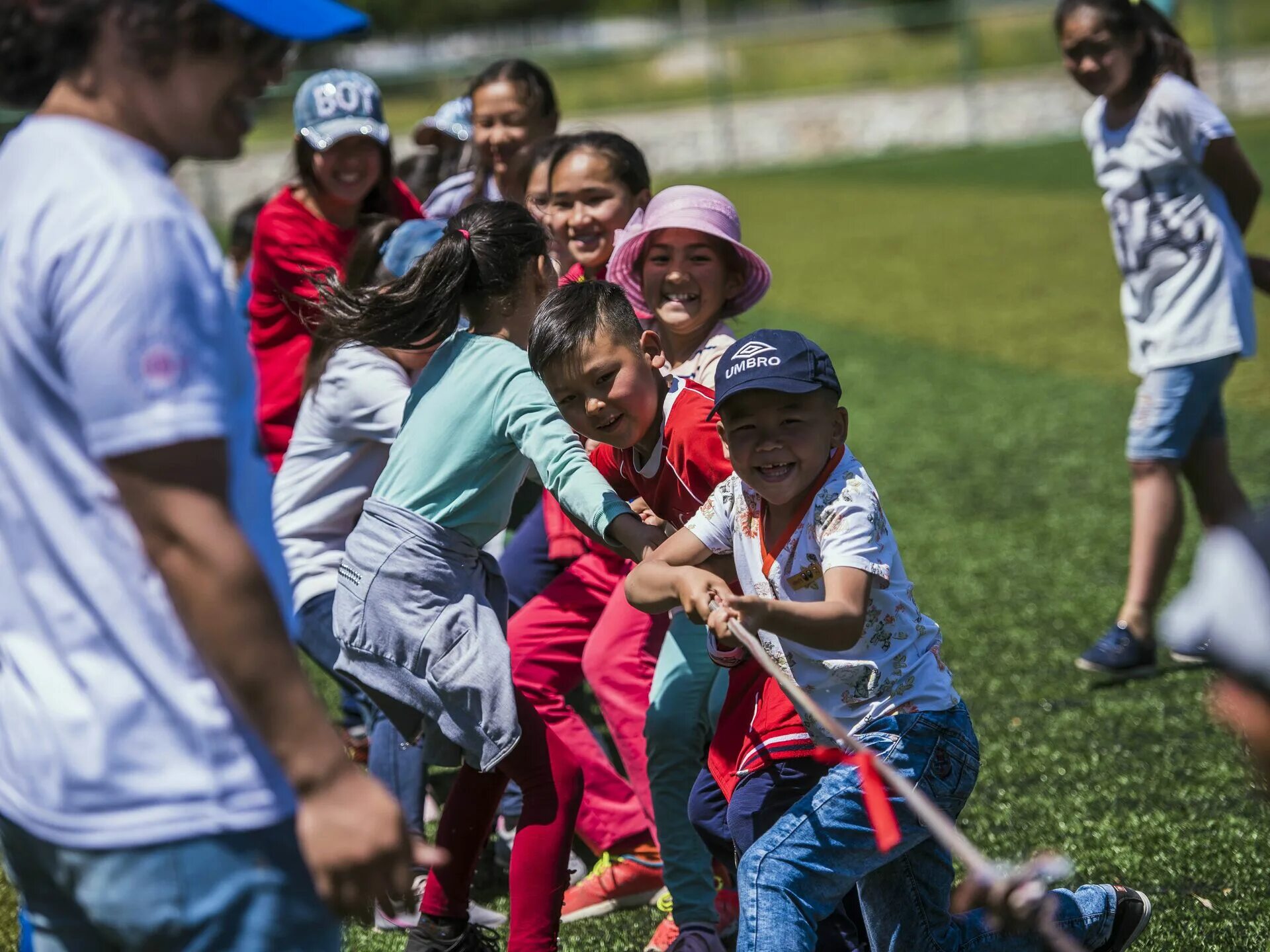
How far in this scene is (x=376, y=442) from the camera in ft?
14.7

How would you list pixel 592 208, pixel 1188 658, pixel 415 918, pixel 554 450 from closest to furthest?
pixel 554 450 → pixel 415 918 → pixel 592 208 → pixel 1188 658

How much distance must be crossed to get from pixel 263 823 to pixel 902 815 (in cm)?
144

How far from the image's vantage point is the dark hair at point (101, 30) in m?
1.86

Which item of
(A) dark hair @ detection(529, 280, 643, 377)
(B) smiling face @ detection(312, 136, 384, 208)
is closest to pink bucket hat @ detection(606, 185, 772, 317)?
(A) dark hair @ detection(529, 280, 643, 377)

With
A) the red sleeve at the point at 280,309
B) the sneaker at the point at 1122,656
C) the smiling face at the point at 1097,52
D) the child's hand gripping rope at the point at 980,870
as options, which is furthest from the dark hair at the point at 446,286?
the sneaker at the point at 1122,656

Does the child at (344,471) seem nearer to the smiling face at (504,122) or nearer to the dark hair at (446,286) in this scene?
the dark hair at (446,286)

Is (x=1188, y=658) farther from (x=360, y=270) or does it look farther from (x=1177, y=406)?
(x=360, y=270)

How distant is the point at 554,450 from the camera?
3184 millimetres

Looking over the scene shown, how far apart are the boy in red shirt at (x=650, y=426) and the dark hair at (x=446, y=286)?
218 millimetres

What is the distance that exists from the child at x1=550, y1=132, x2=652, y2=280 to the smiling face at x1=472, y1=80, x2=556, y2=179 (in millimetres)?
1086

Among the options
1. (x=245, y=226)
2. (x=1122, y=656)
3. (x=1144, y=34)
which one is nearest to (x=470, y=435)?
(x=1122, y=656)

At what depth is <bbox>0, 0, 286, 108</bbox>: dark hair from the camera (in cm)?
186

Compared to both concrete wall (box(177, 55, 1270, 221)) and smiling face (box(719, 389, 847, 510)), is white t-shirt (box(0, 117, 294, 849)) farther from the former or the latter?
concrete wall (box(177, 55, 1270, 221))

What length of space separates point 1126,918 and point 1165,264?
3.07 metres
